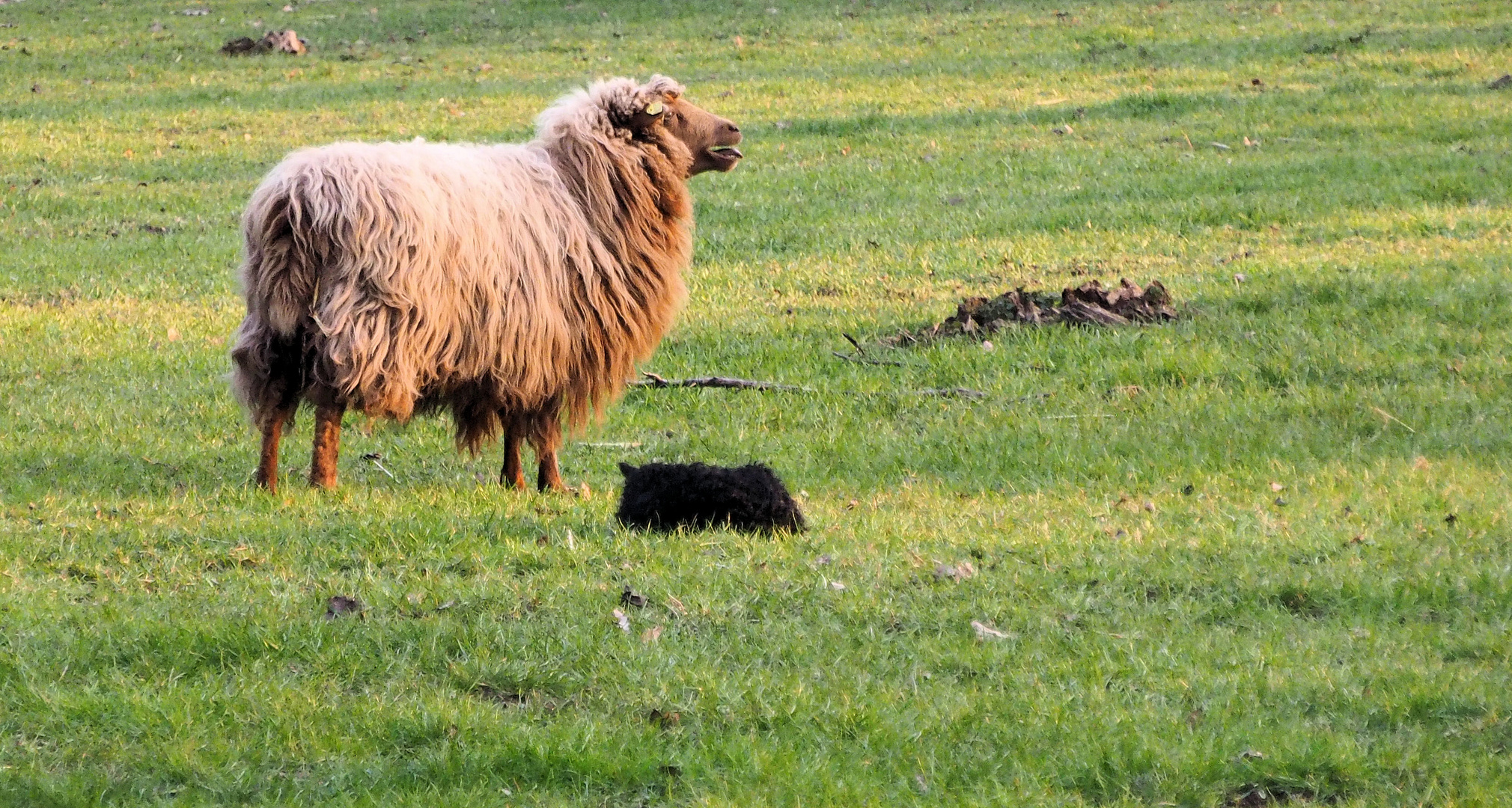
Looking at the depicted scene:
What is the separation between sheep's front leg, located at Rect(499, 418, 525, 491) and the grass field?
196mm

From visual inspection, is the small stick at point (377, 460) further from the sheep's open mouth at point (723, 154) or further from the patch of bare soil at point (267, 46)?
the patch of bare soil at point (267, 46)

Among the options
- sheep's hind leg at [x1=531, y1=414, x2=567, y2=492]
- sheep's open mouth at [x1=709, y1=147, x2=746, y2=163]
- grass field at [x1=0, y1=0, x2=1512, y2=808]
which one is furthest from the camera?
sheep's open mouth at [x1=709, y1=147, x2=746, y2=163]

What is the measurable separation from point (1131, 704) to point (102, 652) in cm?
339

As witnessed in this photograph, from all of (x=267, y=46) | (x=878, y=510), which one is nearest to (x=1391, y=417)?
(x=878, y=510)

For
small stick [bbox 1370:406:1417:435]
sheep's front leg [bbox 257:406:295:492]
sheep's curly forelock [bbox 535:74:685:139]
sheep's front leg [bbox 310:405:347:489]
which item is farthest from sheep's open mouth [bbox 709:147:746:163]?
small stick [bbox 1370:406:1417:435]

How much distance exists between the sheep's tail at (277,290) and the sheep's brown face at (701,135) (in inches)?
93.1

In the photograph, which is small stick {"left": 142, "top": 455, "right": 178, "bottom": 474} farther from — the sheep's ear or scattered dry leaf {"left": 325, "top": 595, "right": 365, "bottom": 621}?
the sheep's ear

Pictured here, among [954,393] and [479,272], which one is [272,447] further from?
[954,393]

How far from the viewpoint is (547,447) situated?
27.0ft

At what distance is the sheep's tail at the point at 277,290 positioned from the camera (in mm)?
7121

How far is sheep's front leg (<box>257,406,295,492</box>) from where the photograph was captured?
7508mm

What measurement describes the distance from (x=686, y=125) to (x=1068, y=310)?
11.5 feet

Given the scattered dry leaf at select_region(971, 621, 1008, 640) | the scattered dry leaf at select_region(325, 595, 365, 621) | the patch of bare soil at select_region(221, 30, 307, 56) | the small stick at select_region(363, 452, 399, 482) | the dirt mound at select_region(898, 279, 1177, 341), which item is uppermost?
the patch of bare soil at select_region(221, 30, 307, 56)

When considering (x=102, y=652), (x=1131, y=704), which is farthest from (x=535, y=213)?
(x=1131, y=704)
